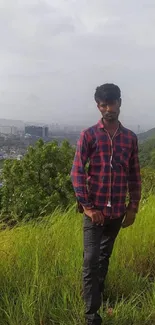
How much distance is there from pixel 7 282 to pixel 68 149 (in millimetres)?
5228

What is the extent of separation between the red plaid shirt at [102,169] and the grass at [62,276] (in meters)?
0.66

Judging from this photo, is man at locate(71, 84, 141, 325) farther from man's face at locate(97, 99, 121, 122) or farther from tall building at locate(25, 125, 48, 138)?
tall building at locate(25, 125, 48, 138)

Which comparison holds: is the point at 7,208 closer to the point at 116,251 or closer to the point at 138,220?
the point at 138,220

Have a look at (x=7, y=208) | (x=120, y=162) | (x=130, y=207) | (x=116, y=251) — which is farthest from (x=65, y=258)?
(x=7, y=208)

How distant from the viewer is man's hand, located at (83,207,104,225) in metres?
2.44

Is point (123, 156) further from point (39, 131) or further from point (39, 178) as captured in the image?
point (39, 131)

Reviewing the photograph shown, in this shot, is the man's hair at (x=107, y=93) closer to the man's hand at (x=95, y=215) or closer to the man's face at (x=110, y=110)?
the man's face at (x=110, y=110)

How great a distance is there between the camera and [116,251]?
331 cm

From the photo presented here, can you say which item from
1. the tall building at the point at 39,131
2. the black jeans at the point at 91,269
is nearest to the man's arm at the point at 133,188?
the black jeans at the point at 91,269

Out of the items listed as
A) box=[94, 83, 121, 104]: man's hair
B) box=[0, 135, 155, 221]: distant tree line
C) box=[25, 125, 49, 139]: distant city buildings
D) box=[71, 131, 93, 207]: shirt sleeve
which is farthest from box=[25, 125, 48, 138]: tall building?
box=[71, 131, 93, 207]: shirt sleeve

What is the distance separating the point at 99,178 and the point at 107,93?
54 cm

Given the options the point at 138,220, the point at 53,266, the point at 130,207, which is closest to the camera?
the point at 130,207

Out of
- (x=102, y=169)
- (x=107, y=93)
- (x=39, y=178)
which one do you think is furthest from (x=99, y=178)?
(x=39, y=178)

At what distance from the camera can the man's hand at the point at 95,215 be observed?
7.99 ft
